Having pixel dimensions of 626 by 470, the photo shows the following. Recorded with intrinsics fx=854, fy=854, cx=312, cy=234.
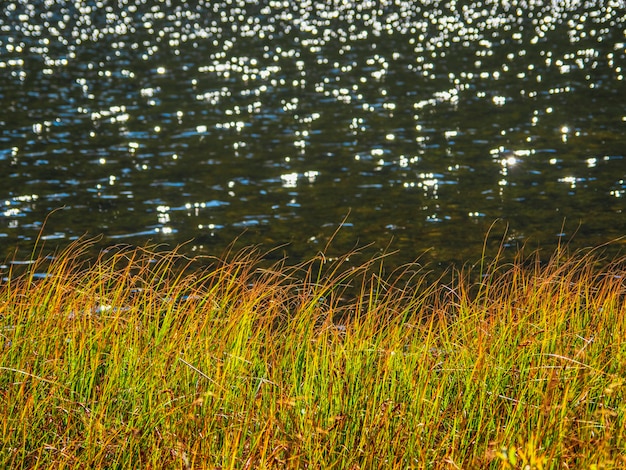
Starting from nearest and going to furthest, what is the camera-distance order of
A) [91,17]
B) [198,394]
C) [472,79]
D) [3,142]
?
[198,394]
[3,142]
[472,79]
[91,17]

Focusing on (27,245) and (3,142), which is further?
(3,142)

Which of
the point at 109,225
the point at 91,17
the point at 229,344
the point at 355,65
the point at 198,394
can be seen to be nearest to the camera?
the point at 198,394

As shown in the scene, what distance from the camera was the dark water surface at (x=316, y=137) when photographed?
19.7 m

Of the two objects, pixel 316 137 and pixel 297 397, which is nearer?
pixel 297 397

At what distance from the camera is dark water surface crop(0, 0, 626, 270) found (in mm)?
19734

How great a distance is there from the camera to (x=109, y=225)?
20.1m

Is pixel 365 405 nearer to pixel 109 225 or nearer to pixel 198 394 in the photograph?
pixel 198 394

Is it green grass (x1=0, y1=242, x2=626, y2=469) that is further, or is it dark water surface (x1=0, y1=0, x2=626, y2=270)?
dark water surface (x1=0, y1=0, x2=626, y2=270)

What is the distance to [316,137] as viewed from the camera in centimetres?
3014

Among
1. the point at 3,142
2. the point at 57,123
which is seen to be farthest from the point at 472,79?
the point at 3,142

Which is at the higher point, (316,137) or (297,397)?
(297,397)

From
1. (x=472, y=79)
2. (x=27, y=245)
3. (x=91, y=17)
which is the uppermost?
(x=91, y=17)

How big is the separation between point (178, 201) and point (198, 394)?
1570 centimetres

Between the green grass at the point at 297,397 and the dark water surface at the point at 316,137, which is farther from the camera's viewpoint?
the dark water surface at the point at 316,137
